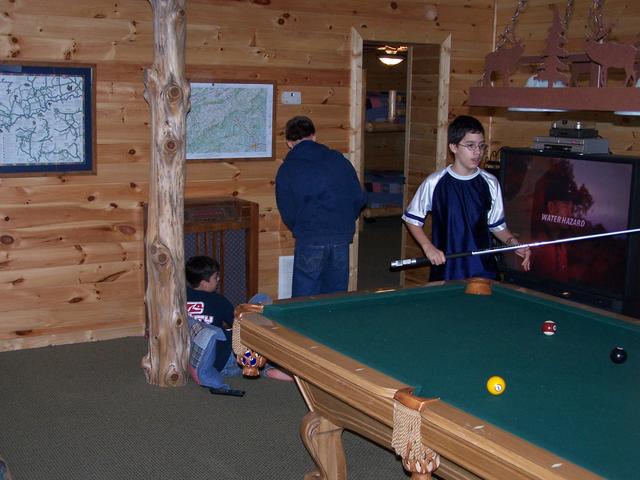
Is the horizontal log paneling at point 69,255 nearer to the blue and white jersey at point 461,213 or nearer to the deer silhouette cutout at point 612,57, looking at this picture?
the blue and white jersey at point 461,213

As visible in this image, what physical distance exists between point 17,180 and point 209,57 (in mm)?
1543

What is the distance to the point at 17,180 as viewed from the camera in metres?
5.29

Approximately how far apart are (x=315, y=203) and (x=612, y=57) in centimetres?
221

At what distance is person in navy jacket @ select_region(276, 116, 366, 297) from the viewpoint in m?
5.05

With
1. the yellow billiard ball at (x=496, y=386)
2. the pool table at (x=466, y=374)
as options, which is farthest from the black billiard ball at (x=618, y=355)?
the yellow billiard ball at (x=496, y=386)

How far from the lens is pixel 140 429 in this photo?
4.23 metres

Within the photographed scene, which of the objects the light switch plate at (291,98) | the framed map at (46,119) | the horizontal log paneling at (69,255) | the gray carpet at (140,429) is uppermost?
the light switch plate at (291,98)

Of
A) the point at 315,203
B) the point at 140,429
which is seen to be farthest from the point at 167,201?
the point at 140,429

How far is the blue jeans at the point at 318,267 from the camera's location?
204 inches

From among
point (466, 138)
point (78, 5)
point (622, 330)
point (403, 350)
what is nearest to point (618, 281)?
point (466, 138)

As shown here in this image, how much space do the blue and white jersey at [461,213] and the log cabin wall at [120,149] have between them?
1.77 m

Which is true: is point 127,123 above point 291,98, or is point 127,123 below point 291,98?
below

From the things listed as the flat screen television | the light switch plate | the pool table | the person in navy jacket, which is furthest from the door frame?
the pool table

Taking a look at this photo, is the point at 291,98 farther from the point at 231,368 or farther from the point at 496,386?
the point at 496,386
